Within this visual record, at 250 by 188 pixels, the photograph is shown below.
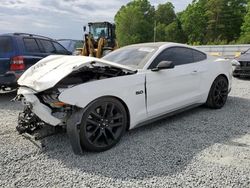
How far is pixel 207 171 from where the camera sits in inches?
128

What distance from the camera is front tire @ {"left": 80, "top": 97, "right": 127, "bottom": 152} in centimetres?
369

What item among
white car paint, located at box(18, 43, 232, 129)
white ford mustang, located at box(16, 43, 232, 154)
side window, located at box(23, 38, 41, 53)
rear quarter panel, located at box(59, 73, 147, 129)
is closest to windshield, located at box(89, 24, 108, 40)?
side window, located at box(23, 38, 41, 53)

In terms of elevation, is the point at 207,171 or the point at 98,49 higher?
the point at 98,49

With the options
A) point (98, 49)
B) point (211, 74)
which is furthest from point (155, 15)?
point (211, 74)

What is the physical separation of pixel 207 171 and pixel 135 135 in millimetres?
1438

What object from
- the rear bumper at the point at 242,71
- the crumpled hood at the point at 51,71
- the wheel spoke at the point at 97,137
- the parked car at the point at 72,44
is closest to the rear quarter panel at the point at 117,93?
the crumpled hood at the point at 51,71

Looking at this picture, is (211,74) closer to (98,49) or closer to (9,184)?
(9,184)

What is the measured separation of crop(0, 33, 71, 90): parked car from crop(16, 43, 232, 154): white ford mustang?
2.53 m

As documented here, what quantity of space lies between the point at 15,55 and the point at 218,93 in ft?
15.9

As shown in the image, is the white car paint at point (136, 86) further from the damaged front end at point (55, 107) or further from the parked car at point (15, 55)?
the parked car at point (15, 55)

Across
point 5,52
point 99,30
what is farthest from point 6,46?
point 99,30

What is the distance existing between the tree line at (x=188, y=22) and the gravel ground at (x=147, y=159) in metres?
46.9

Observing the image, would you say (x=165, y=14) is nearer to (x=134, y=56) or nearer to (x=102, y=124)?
(x=134, y=56)

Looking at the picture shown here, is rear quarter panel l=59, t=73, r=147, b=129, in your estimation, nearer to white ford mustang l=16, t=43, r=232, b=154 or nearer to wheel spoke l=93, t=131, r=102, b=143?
white ford mustang l=16, t=43, r=232, b=154
